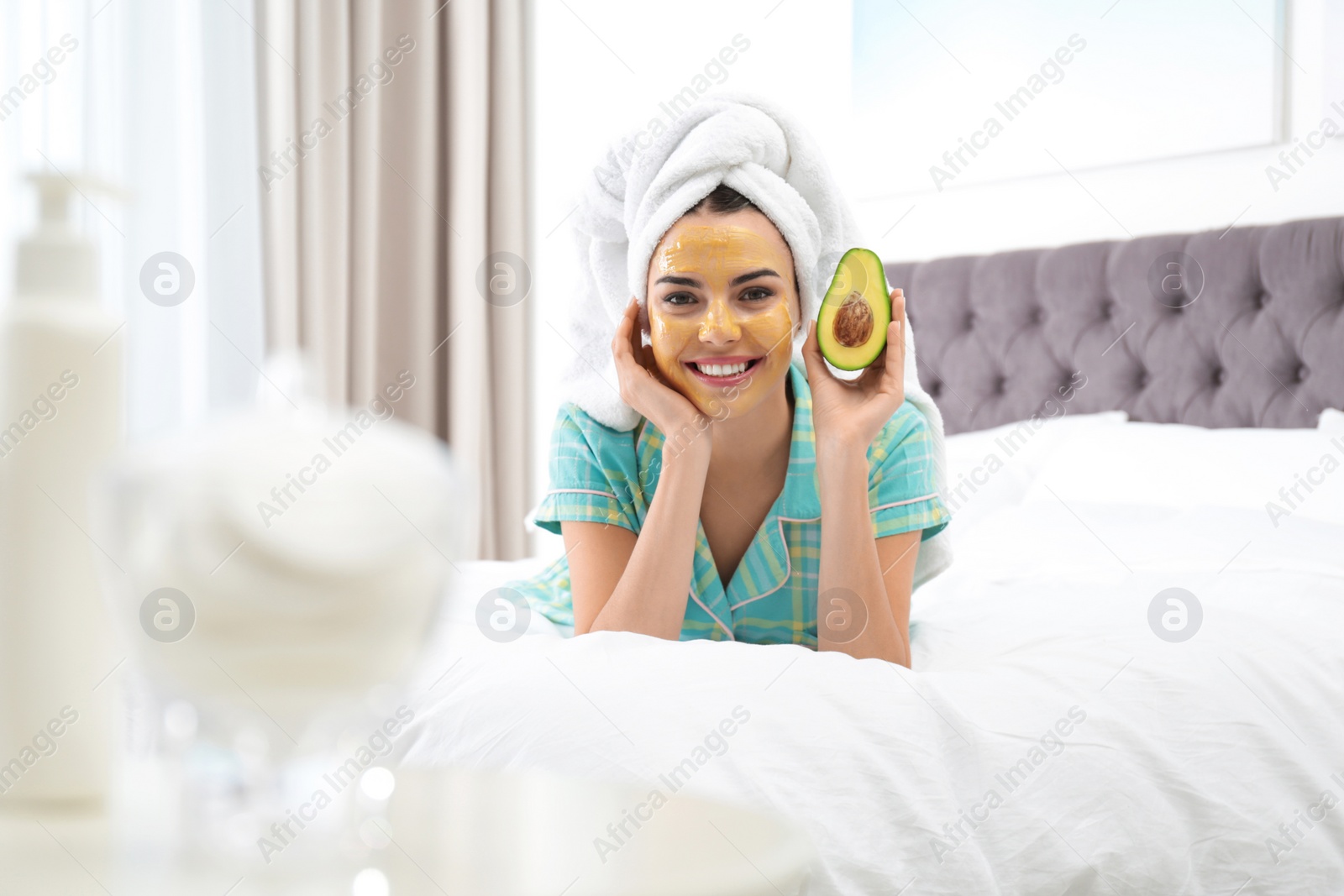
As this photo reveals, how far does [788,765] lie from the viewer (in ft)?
3.00

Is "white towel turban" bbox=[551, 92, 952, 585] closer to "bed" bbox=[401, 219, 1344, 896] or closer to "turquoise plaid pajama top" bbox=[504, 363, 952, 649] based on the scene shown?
"turquoise plaid pajama top" bbox=[504, 363, 952, 649]

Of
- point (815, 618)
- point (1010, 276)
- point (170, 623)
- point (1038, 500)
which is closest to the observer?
point (170, 623)

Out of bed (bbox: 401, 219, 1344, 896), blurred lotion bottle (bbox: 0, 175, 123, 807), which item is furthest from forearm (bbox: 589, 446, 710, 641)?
blurred lotion bottle (bbox: 0, 175, 123, 807)

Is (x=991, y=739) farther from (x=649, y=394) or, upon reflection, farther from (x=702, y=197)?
(x=702, y=197)

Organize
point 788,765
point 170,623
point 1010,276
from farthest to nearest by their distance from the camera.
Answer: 1. point 1010,276
2. point 788,765
3. point 170,623

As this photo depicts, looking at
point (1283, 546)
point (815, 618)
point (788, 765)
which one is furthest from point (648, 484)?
point (1283, 546)

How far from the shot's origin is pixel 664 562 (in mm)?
1431

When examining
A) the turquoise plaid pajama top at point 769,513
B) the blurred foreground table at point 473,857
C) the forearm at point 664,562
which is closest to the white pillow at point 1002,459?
the turquoise plaid pajama top at point 769,513

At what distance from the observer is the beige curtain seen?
3189 mm

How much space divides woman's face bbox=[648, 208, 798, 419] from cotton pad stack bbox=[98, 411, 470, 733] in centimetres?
105

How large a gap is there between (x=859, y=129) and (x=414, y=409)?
5.49ft

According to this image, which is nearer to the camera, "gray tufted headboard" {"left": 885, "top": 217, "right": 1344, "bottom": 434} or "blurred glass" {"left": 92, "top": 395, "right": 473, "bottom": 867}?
"blurred glass" {"left": 92, "top": 395, "right": 473, "bottom": 867}

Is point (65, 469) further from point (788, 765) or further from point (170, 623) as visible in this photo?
point (788, 765)

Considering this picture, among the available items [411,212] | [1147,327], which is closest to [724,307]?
[1147,327]
